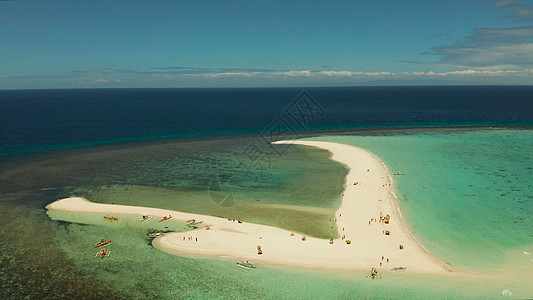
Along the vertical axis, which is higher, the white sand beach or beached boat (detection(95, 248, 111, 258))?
the white sand beach

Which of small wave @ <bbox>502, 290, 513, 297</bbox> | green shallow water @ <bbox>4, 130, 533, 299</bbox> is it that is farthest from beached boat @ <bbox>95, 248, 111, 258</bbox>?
small wave @ <bbox>502, 290, 513, 297</bbox>

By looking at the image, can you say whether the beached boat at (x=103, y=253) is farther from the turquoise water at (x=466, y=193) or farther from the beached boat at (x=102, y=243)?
the turquoise water at (x=466, y=193)

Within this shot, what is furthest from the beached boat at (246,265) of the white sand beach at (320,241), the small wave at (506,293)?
the small wave at (506,293)

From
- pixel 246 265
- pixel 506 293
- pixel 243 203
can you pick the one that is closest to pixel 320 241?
pixel 246 265

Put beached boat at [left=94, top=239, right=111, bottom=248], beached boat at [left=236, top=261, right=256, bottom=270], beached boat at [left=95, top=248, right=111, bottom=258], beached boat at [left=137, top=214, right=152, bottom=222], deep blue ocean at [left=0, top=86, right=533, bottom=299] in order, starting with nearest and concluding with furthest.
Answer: deep blue ocean at [left=0, top=86, right=533, bottom=299]
beached boat at [left=236, top=261, right=256, bottom=270]
beached boat at [left=95, top=248, right=111, bottom=258]
beached boat at [left=94, top=239, right=111, bottom=248]
beached boat at [left=137, top=214, right=152, bottom=222]

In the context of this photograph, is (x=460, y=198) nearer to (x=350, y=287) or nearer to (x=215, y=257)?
(x=350, y=287)

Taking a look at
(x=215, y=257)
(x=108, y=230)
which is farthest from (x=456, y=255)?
(x=108, y=230)

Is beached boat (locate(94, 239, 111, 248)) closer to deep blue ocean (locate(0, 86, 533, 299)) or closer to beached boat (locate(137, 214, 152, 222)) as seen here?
deep blue ocean (locate(0, 86, 533, 299))
